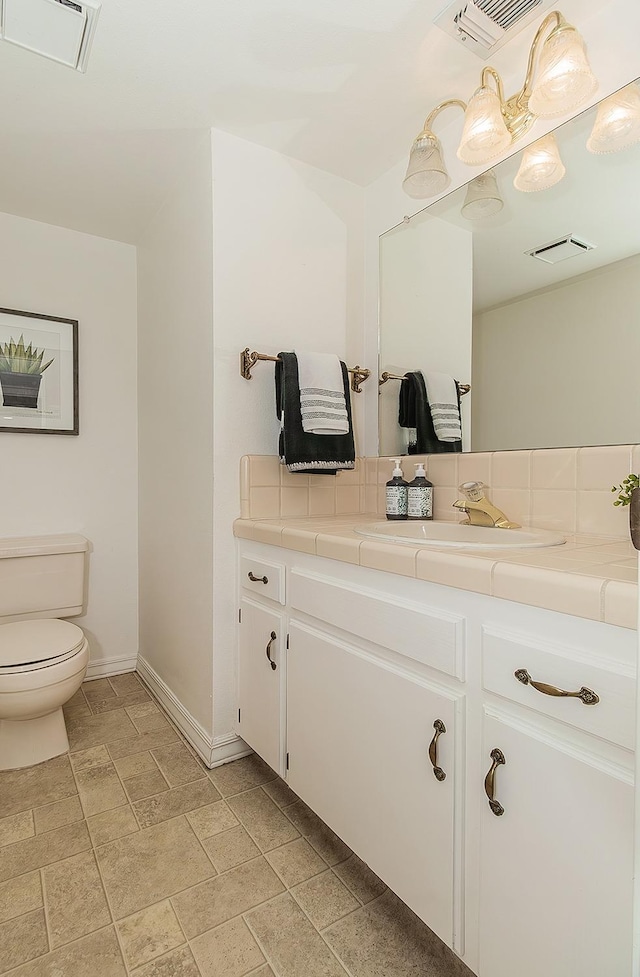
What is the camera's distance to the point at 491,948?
885 mm

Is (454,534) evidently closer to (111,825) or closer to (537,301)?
(537,301)

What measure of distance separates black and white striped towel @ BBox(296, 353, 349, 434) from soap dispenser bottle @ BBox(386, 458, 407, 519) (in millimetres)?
240

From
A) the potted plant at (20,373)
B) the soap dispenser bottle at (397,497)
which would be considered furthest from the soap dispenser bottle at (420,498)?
the potted plant at (20,373)

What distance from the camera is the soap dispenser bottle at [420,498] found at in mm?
1742

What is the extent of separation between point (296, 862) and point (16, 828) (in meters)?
0.82

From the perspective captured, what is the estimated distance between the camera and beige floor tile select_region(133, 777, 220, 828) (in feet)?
5.06

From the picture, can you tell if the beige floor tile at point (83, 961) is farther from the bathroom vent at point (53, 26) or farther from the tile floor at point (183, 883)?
the bathroom vent at point (53, 26)

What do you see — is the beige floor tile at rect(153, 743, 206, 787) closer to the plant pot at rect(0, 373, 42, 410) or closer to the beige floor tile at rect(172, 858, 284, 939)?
the beige floor tile at rect(172, 858, 284, 939)

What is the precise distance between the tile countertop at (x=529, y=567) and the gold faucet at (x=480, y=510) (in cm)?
18

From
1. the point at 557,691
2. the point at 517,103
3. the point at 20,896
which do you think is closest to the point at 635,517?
the point at 557,691

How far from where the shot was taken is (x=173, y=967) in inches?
42.3

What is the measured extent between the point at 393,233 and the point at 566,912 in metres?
2.01

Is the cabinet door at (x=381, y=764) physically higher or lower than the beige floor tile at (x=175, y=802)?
higher

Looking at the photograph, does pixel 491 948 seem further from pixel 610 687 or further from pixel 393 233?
pixel 393 233
